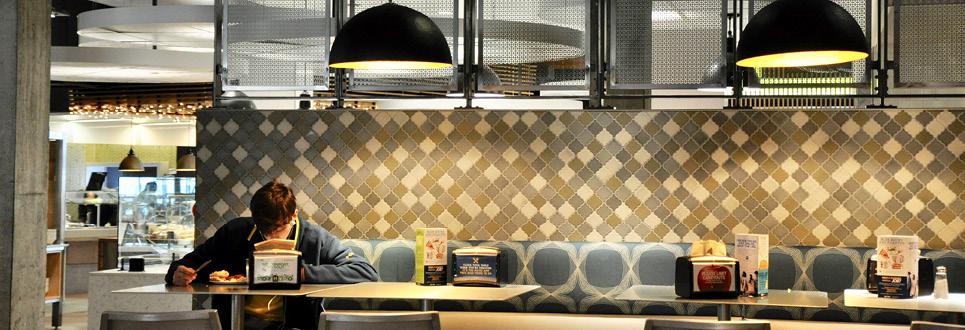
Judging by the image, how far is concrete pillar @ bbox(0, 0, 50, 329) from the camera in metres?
5.38

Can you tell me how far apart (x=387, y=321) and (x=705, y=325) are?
48.4 inches

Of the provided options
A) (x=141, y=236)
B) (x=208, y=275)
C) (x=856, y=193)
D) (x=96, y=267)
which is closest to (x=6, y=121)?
(x=208, y=275)

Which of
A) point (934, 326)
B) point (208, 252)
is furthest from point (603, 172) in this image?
point (934, 326)

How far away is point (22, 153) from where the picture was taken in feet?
17.9

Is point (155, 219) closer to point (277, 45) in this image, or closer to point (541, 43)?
point (277, 45)

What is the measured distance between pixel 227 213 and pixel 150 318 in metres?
2.33

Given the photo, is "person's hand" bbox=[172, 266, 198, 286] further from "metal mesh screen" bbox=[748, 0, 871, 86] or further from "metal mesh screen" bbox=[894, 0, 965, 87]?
"metal mesh screen" bbox=[894, 0, 965, 87]

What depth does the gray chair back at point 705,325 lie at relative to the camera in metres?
4.19

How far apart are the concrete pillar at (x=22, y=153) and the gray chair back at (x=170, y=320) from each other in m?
0.96

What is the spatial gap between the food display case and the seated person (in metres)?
4.30

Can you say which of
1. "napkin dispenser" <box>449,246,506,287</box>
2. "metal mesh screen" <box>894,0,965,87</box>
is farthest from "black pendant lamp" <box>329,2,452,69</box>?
"metal mesh screen" <box>894,0,965,87</box>

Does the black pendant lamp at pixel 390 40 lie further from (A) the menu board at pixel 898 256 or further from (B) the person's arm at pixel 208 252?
(A) the menu board at pixel 898 256

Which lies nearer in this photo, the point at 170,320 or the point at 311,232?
the point at 170,320

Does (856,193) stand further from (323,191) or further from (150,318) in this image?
(150,318)
